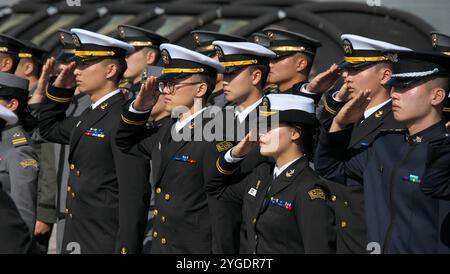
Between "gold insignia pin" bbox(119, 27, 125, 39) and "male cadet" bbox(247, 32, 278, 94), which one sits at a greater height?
"male cadet" bbox(247, 32, 278, 94)

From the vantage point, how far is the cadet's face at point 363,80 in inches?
272

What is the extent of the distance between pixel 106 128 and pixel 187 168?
965 millimetres

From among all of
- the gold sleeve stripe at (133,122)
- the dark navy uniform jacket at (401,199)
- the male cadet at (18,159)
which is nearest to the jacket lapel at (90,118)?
the male cadet at (18,159)

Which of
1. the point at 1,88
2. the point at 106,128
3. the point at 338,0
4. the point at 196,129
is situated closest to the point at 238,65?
the point at 196,129

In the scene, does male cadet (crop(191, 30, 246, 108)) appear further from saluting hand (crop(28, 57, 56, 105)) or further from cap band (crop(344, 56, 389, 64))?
cap band (crop(344, 56, 389, 64))

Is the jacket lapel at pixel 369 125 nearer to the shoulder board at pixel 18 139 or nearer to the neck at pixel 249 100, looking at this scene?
the neck at pixel 249 100

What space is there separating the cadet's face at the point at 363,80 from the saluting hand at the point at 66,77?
97.1 inches

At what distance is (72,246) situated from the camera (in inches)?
318

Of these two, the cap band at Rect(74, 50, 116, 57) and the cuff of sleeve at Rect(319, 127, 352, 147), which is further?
the cap band at Rect(74, 50, 116, 57)

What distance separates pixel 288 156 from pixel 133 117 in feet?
5.03

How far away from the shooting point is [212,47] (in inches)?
363

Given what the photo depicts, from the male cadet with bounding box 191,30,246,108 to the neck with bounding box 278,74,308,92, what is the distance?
0.58 m

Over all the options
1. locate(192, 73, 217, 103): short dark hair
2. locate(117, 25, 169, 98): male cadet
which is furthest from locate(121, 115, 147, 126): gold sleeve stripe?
locate(117, 25, 169, 98): male cadet

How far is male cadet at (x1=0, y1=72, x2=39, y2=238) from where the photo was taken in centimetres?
731
